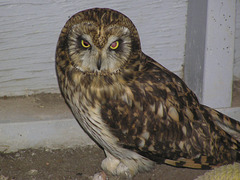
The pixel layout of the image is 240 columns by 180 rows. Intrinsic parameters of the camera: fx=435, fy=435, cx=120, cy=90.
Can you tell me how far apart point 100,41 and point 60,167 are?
1439mm

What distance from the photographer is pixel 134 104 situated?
3.36 m

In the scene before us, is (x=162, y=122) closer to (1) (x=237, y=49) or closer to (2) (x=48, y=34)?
(2) (x=48, y=34)

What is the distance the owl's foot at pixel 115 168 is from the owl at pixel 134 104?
12.9 inches

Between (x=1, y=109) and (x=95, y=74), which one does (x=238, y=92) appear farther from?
(x=1, y=109)

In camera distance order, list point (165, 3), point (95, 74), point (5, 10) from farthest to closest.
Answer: point (165, 3) → point (5, 10) → point (95, 74)

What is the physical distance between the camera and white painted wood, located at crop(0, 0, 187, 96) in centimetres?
399

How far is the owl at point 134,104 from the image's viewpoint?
3195 millimetres

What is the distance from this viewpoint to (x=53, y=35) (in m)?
4.12

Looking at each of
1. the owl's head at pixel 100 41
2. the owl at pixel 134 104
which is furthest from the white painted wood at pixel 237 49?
the owl's head at pixel 100 41

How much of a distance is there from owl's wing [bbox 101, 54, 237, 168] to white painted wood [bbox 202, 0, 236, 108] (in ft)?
2.18

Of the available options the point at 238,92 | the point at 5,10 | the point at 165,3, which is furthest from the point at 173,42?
the point at 5,10

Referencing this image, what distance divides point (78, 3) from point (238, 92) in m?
1.98

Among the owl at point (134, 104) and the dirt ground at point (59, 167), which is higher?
the owl at point (134, 104)

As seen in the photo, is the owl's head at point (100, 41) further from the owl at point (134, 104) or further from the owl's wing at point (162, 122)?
the owl's wing at point (162, 122)
